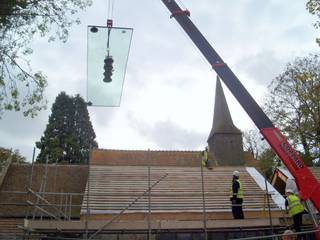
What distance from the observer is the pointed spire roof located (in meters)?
37.6

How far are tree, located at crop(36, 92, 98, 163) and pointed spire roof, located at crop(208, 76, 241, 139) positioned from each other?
40.6ft

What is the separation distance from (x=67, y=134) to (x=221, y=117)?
1539cm

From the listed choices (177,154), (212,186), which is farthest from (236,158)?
(212,186)

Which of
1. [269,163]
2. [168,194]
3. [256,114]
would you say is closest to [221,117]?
[269,163]

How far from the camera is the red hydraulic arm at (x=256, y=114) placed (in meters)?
10.9

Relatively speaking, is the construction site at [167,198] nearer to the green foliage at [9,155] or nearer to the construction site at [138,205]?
the construction site at [138,205]

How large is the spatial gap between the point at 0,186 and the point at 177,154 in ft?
46.3

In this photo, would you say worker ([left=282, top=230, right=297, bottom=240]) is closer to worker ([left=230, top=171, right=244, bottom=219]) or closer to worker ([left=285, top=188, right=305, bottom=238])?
worker ([left=285, top=188, right=305, bottom=238])

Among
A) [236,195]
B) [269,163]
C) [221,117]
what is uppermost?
[221,117]

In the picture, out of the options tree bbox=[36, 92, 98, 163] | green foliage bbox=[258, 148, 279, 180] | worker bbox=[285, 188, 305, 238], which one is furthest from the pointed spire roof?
worker bbox=[285, 188, 305, 238]

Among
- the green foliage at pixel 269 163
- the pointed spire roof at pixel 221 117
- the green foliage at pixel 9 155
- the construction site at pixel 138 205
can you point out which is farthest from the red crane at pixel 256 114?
the pointed spire roof at pixel 221 117

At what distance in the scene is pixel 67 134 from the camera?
3853cm

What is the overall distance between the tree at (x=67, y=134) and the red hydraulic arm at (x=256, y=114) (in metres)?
24.5

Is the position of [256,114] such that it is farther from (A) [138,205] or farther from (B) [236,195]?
(A) [138,205]
